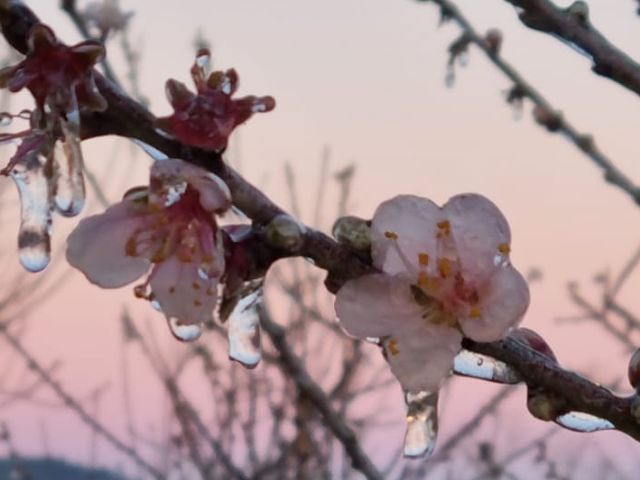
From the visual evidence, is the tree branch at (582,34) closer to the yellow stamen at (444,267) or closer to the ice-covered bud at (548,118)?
the yellow stamen at (444,267)

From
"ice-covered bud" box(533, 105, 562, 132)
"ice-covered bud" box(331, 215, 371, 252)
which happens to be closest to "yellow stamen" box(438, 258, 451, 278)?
"ice-covered bud" box(331, 215, 371, 252)

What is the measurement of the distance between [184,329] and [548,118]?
3.10 ft

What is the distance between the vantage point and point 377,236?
0.59m

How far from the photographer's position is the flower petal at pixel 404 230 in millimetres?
590

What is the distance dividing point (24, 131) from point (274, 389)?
2.71m

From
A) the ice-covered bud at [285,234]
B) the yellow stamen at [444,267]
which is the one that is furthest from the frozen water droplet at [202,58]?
the yellow stamen at [444,267]

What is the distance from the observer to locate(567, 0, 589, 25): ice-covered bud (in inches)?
34.9

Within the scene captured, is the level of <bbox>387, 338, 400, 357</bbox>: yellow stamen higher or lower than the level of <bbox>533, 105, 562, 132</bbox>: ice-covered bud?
higher

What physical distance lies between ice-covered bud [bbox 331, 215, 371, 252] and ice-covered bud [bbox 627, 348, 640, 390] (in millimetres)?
225

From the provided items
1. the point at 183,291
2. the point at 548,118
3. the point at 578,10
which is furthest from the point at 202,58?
the point at 548,118

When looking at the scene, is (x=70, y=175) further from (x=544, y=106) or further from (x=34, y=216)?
(x=544, y=106)

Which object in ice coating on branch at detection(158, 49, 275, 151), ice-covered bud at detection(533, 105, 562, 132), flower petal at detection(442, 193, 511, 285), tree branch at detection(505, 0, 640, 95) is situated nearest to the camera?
ice coating on branch at detection(158, 49, 275, 151)

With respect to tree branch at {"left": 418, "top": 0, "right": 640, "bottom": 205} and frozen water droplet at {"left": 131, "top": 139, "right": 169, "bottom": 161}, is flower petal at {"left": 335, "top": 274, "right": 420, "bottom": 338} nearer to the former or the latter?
frozen water droplet at {"left": 131, "top": 139, "right": 169, "bottom": 161}

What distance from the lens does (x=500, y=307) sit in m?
0.62
